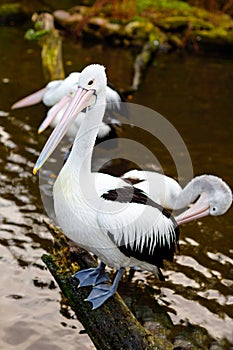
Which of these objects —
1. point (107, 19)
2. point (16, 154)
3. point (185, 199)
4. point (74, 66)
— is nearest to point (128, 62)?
point (74, 66)

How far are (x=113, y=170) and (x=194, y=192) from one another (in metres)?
1.56

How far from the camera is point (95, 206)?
3.01 meters

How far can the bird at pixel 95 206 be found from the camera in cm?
300

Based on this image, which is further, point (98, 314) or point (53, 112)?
point (53, 112)

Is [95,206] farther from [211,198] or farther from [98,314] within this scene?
[211,198]

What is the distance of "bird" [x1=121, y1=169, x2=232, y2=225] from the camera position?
400 centimetres

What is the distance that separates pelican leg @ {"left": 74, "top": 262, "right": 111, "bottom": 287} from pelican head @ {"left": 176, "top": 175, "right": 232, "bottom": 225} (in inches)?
38.9

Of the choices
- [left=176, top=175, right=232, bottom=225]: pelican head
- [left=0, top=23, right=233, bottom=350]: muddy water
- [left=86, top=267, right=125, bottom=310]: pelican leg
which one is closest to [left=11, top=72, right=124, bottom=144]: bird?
[left=0, top=23, right=233, bottom=350]: muddy water

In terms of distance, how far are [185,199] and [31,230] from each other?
1229mm

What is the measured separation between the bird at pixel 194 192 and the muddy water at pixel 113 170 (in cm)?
44

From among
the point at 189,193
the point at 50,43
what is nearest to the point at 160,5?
the point at 50,43

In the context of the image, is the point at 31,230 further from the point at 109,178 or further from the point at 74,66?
the point at 74,66

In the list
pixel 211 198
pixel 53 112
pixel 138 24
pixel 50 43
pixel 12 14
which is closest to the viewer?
pixel 211 198

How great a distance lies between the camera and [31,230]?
14.8ft
